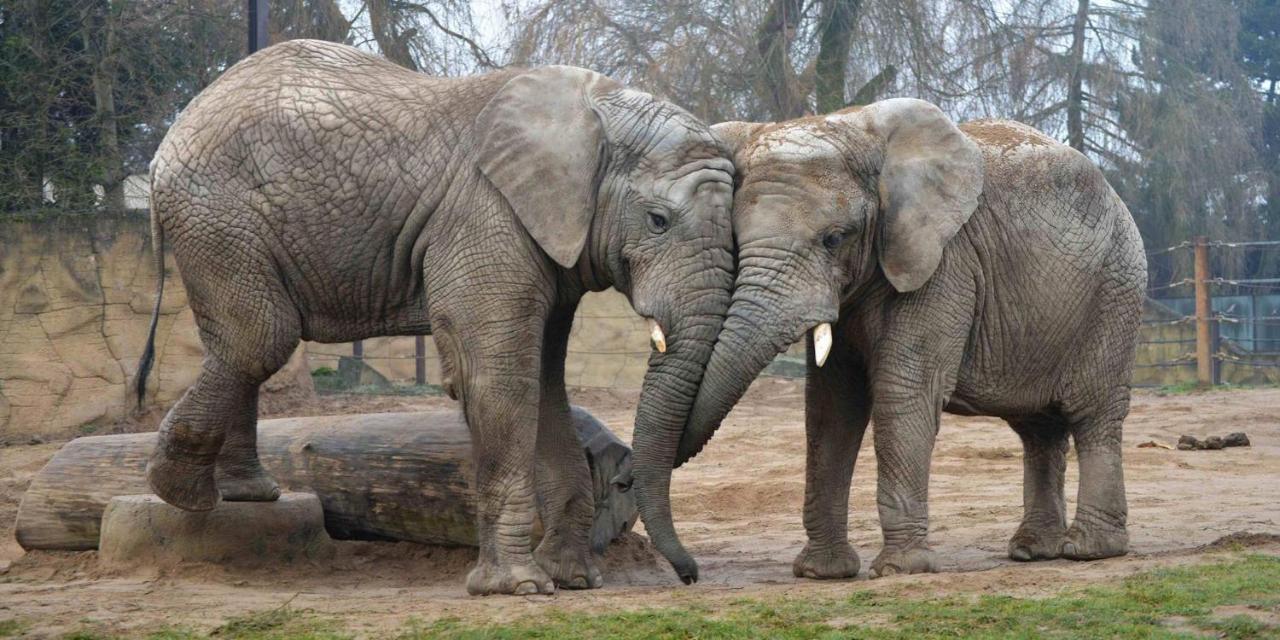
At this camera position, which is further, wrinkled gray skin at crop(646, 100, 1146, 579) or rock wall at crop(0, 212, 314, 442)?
rock wall at crop(0, 212, 314, 442)

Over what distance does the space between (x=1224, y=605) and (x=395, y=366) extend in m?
14.7

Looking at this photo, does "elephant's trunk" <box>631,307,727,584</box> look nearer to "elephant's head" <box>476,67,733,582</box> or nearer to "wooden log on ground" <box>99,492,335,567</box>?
"elephant's head" <box>476,67,733,582</box>

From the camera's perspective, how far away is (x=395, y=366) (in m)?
19.2

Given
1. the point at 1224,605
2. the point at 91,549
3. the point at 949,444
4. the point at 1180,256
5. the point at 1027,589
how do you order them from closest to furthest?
the point at 1224,605 < the point at 1027,589 < the point at 91,549 < the point at 949,444 < the point at 1180,256

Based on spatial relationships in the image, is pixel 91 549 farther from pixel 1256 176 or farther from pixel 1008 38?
pixel 1256 176

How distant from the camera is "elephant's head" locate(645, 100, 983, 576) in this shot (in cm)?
638

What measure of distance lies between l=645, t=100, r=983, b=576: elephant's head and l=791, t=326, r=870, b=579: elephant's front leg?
0.63 metres

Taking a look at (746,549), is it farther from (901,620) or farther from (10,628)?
(10,628)

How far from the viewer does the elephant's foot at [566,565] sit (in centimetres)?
714

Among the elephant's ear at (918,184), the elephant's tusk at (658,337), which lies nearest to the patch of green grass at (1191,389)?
the elephant's ear at (918,184)

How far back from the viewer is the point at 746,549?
27.9ft

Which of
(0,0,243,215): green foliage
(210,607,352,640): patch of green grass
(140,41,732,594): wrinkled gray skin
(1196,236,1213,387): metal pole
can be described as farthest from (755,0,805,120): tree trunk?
(210,607,352,640): patch of green grass

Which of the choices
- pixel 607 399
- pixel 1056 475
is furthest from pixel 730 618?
pixel 607 399

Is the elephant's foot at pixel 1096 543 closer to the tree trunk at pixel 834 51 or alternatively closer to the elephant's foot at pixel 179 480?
the elephant's foot at pixel 179 480
